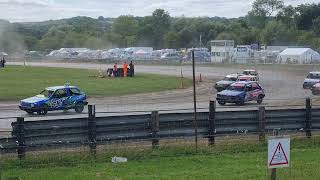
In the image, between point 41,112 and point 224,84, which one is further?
point 224,84

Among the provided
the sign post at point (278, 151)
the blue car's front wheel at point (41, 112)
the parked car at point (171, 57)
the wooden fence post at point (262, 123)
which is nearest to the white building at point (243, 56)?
the parked car at point (171, 57)

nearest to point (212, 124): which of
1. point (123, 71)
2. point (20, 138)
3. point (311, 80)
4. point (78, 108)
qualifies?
point (20, 138)

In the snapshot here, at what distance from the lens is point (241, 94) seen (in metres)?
36.1

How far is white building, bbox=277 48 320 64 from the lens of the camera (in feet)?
309

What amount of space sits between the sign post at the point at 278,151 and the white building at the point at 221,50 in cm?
9212

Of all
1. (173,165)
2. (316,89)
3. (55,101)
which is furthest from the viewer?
(316,89)

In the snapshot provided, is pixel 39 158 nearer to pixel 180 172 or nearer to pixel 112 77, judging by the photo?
pixel 180 172

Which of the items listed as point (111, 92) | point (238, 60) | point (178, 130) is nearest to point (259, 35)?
point (238, 60)

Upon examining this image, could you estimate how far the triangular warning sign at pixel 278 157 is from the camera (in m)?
8.48

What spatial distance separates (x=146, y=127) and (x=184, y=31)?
14642cm

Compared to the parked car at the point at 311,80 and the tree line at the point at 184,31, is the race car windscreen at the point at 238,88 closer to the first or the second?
the parked car at the point at 311,80

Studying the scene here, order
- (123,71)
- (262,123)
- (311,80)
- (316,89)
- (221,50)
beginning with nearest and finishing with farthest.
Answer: (262,123) < (316,89) < (311,80) < (123,71) < (221,50)

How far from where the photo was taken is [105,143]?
14.2 metres

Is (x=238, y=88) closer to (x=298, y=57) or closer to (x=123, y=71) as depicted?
(x=123, y=71)
